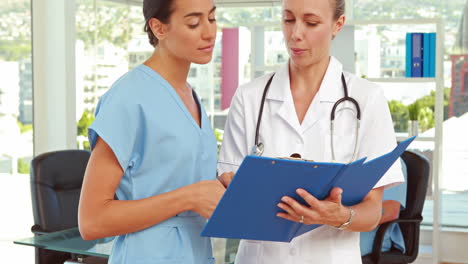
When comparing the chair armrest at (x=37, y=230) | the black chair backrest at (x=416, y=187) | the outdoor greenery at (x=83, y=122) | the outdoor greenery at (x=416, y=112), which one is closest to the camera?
the chair armrest at (x=37, y=230)

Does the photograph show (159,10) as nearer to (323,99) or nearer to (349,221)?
(323,99)

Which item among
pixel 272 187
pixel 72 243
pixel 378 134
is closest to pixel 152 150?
pixel 272 187

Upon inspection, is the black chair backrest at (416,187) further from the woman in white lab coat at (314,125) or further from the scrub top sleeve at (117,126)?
the scrub top sleeve at (117,126)

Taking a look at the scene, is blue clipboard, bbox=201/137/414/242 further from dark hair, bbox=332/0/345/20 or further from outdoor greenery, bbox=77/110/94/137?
outdoor greenery, bbox=77/110/94/137

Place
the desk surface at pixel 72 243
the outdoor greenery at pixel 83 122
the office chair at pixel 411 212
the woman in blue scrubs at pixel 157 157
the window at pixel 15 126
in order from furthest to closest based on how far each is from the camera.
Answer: the outdoor greenery at pixel 83 122 → the window at pixel 15 126 → the office chair at pixel 411 212 → the desk surface at pixel 72 243 → the woman in blue scrubs at pixel 157 157

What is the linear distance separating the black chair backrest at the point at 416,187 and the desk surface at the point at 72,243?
1692 millimetres

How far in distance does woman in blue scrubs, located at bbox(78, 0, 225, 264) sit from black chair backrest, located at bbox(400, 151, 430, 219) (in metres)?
2.45

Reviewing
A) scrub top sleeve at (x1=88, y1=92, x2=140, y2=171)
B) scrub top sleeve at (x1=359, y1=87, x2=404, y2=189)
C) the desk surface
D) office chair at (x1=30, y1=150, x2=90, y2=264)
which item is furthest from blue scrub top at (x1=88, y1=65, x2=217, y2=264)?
office chair at (x1=30, y1=150, x2=90, y2=264)

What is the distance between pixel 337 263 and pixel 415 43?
364 cm

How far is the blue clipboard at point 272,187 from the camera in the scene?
1233 millimetres

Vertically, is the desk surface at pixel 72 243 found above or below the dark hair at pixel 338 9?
below

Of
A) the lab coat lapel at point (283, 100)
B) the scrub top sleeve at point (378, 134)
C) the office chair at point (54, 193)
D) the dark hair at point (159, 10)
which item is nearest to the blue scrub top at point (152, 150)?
the dark hair at point (159, 10)

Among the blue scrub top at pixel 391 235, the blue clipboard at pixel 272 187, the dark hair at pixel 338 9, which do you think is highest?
the dark hair at pixel 338 9

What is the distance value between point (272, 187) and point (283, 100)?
399mm
